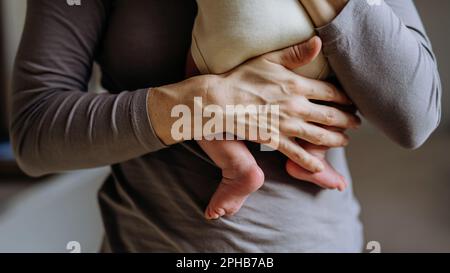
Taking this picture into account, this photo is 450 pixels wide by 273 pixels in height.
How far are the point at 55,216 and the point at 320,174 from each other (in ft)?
3.76

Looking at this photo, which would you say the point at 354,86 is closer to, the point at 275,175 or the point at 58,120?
the point at 275,175

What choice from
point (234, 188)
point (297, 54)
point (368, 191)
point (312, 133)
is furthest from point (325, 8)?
point (368, 191)

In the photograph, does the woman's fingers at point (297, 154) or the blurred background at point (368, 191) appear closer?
the woman's fingers at point (297, 154)

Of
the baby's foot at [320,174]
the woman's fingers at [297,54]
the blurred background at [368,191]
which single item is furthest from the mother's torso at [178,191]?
the blurred background at [368,191]

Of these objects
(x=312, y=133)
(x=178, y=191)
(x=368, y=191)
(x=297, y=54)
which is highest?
(x=297, y=54)

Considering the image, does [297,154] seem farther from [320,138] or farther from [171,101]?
[171,101]

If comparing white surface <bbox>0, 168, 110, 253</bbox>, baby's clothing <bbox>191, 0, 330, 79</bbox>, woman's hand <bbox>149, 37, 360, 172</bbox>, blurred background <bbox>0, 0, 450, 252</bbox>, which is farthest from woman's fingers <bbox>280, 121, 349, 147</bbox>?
white surface <bbox>0, 168, 110, 253</bbox>

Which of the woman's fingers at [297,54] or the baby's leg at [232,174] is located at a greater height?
the woman's fingers at [297,54]

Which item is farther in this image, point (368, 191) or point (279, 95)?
point (368, 191)

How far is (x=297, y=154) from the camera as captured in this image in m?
0.68

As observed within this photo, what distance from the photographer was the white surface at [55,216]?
148 cm


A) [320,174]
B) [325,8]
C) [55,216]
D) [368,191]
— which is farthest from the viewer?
[55,216]

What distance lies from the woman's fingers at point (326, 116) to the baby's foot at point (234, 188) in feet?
0.34

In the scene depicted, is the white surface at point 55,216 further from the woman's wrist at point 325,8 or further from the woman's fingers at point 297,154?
the woman's wrist at point 325,8
